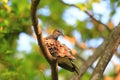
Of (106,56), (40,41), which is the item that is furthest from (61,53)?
(106,56)

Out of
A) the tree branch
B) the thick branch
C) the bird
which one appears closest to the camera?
the tree branch

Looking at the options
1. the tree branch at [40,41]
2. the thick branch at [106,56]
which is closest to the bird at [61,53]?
the tree branch at [40,41]

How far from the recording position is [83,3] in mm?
8086

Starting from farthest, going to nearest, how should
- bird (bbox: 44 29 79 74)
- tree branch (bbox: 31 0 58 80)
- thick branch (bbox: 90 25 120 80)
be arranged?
thick branch (bbox: 90 25 120 80), bird (bbox: 44 29 79 74), tree branch (bbox: 31 0 58 80)

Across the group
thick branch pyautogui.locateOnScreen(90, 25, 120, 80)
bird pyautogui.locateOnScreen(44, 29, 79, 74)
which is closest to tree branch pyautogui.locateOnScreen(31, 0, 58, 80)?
bird pyautogui.locateOnScreen(44, 29, 79, 74)

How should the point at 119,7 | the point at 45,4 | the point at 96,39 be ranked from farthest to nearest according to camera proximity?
the point at 45,4 → the point at 96,39 → the point at 119,7

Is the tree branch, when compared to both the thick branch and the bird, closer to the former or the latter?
the bird

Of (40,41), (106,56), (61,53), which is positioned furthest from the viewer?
(106,56)

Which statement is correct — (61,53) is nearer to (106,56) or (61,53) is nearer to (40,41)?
(40,41)

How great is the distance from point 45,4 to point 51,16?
109 cm

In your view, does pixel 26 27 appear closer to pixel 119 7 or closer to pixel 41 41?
pixel 119 7

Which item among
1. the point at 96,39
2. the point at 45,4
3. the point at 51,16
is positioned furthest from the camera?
the point at 51,16

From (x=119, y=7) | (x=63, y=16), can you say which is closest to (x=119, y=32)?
(x=119, y=7)

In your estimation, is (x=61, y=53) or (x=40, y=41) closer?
(x=40, y=41)
